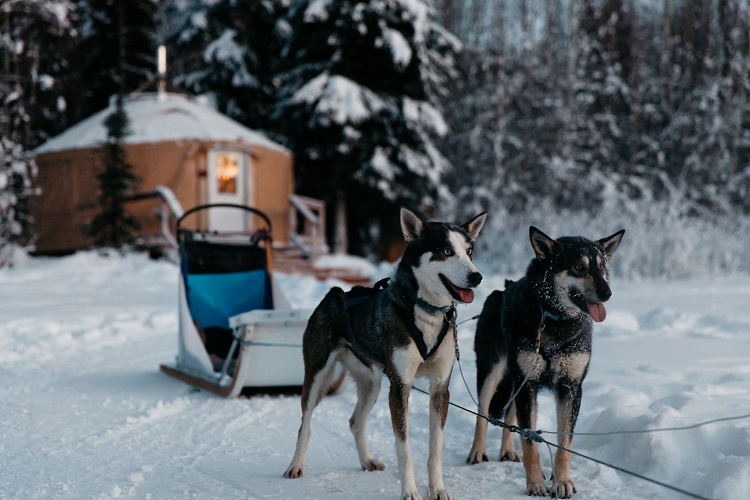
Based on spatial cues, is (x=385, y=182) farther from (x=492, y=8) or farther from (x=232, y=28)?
(x=492, y=8)

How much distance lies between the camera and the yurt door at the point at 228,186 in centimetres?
1838

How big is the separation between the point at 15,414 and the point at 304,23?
16.1 m

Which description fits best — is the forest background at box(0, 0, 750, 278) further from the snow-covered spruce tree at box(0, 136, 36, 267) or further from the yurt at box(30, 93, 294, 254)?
the yurt at box(30, 93, 294, 254)

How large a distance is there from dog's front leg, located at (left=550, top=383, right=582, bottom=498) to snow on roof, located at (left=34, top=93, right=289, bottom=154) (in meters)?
15.7

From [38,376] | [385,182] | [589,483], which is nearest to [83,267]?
[385,182]

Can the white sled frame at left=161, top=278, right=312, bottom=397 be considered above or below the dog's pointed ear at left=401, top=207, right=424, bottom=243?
below

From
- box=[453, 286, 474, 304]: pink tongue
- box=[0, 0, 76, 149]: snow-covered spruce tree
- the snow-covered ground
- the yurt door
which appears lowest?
the snow-covered ground

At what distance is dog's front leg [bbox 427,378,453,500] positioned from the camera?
3.30 metres


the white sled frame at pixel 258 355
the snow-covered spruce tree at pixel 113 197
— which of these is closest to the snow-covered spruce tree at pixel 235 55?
the snow-covered spruce tree at pixel 113 197

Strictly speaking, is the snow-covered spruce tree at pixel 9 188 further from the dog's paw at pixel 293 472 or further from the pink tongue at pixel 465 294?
the pink tongue at pixel 465 294

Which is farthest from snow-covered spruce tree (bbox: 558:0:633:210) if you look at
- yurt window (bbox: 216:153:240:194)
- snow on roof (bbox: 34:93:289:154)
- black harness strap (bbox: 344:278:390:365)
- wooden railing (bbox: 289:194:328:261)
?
black harness strap (bbox: 344:278:390:365)

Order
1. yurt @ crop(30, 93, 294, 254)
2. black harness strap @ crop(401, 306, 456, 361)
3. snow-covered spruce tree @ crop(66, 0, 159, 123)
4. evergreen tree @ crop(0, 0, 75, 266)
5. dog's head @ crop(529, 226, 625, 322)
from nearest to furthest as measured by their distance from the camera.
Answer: dog's head @ crop(529, 226, 625, 322), black harness strap @ crop(401, 306, 456, 361), evergreen tree @ crop(0, 0, 75, 266), yurt @ crop(30, 93, 294, 254), snow-covered spruce tree @ crop(66, 0, 159, 123)

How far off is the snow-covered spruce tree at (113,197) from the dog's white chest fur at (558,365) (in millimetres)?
15306

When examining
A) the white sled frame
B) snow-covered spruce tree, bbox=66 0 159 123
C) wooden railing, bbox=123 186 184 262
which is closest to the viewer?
the white sled frame
